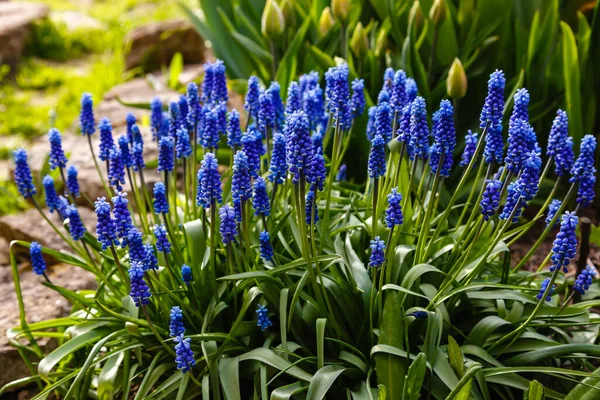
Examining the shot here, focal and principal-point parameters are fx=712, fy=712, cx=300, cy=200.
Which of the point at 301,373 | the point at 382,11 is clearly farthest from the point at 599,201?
the point at 301,373

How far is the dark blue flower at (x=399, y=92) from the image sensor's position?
2521 mm

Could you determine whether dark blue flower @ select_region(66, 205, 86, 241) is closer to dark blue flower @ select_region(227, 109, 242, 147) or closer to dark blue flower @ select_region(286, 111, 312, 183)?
dark blue flower @ select_region(227, 109, 242, 147)

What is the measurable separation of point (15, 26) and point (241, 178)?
613 cm

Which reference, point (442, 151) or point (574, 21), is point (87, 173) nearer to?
point (442, 151)

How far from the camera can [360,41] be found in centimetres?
349

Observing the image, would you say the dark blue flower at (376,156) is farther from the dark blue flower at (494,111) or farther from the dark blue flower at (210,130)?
the dark blue flower at (210,130)

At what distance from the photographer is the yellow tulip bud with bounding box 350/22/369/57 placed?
137 inches

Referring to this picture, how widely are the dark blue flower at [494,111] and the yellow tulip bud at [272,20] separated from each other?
1.69 m

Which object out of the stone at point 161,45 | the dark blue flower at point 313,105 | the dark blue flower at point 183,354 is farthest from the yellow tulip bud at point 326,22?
the stone at point 161,45

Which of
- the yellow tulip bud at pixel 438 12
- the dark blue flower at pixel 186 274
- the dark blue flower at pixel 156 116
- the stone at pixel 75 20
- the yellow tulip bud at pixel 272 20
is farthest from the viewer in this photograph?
the stone at pixel 75 20

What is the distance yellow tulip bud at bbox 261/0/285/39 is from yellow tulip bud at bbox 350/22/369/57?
1.38 ft

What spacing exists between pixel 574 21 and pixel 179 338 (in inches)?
125

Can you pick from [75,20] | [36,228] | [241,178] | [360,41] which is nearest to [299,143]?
[241,178]

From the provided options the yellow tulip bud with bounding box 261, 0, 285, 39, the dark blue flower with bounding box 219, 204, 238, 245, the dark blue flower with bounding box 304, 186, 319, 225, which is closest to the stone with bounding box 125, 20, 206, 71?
the yellow tulip bud with bounding box 261, 0, 285, 39
